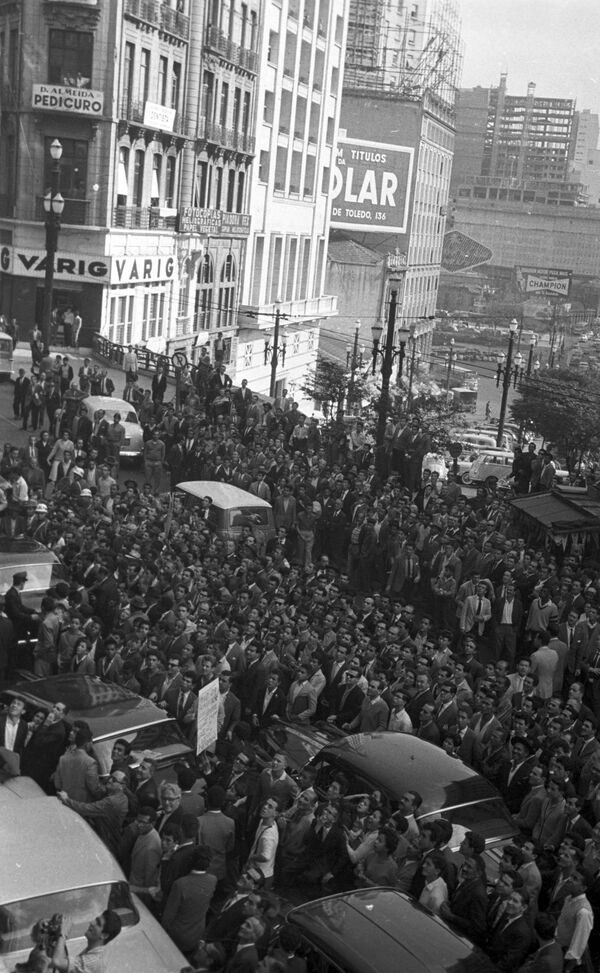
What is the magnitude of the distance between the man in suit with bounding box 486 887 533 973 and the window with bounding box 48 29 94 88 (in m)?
43.8

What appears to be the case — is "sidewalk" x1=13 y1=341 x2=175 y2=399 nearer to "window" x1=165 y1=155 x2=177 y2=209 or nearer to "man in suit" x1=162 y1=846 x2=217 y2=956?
"window" x1=165 y1=155 x2=177 y2=209

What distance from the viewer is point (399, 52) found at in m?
135

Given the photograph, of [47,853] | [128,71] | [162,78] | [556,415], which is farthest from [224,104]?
[47,853]

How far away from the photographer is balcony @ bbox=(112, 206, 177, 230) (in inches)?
2012

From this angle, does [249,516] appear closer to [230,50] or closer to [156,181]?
[156,181]

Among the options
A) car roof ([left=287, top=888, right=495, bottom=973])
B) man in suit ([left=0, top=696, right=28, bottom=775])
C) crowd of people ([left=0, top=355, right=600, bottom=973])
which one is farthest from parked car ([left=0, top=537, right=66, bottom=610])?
car roof ([left=287, top=888, right=495, bottom=973])

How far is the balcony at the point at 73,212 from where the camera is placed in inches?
1954

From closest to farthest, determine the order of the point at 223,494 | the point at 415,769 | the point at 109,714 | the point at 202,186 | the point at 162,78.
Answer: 1. the point at 415,769
2. the point at 109,714
3. the point at 223,494
4. the point at 162,78
5. the point at 202,186

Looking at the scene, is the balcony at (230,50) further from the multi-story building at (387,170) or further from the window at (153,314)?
the multi-story building at (387,170)

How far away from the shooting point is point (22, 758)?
12.8 m

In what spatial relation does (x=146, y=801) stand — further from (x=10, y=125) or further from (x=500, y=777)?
(x=10, y=125)

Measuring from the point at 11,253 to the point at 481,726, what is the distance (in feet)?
132

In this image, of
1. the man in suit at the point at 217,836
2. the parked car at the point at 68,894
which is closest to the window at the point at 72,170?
the man in suit at the point at 217,836

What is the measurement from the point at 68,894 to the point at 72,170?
4357cm
